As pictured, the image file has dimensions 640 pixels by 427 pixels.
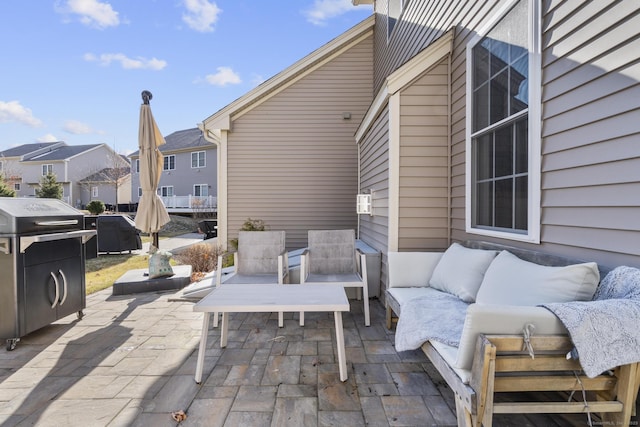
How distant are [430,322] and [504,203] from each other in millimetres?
1317

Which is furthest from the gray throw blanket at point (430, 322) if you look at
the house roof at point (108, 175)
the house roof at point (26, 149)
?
the house roof at point (26, 149)

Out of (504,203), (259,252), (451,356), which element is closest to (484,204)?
(504,203)

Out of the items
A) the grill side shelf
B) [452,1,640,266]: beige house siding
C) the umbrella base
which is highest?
[452,1,640,266]: beige house siding

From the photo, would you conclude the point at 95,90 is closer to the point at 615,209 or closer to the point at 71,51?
the point at 71,51

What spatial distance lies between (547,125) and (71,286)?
178 inches

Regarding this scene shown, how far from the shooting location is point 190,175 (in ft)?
64.1

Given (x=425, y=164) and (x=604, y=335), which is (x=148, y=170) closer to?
(x=425, y=164)

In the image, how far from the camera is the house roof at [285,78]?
6.66 metres

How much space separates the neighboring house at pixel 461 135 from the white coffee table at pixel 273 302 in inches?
53.8

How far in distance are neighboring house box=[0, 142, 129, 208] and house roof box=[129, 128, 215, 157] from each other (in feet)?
24.4

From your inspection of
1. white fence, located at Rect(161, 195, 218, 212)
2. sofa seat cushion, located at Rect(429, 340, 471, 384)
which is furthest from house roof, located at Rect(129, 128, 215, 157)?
sofa seat cushion, located at Rect(429, 340, 471, 384)

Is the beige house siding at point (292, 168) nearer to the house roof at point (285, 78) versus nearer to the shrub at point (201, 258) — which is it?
the house roof at point (285, 78)

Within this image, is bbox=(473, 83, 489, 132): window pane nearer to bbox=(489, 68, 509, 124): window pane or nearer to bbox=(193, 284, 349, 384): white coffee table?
bbox=(489, 68, 509, 124): window pane

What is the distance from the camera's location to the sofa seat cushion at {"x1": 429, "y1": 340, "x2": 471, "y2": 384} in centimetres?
144
